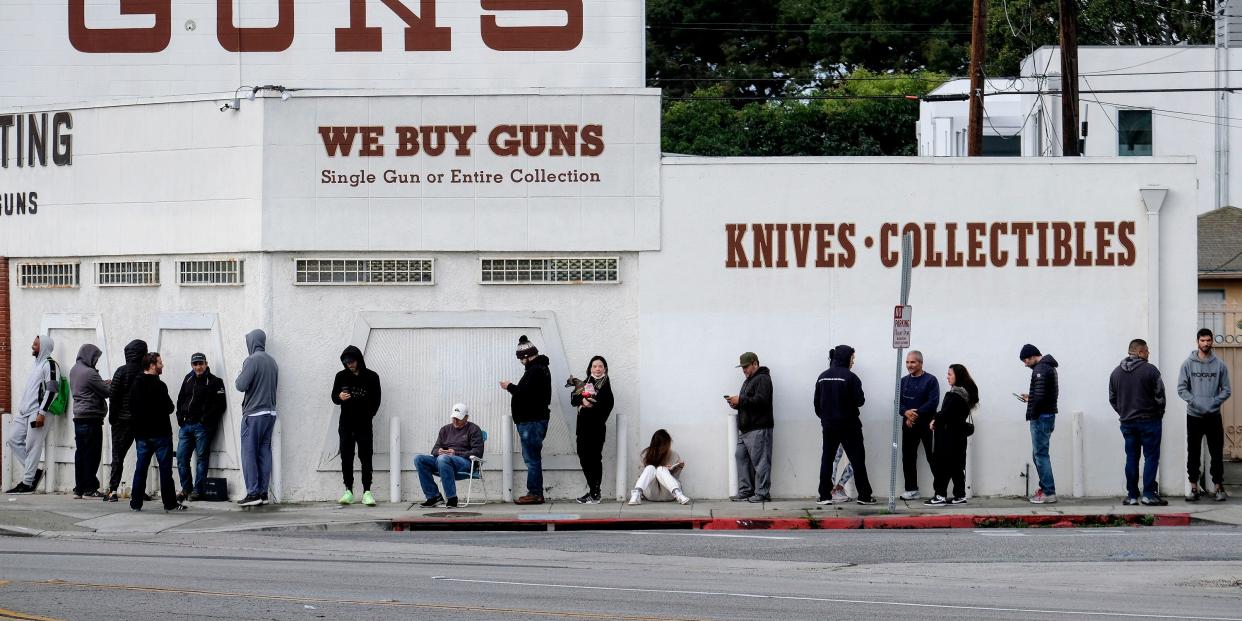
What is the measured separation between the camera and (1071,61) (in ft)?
71.8

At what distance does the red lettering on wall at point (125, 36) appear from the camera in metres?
21.3

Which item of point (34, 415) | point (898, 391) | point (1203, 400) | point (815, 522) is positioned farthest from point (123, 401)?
point (1203, 400)

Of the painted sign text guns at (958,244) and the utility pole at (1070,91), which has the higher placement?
the utility pole at (1070,91)

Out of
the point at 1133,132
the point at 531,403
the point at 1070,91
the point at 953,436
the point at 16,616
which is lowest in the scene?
the point at 16,616

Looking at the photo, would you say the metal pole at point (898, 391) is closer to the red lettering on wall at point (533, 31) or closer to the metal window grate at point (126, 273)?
the red lettering on wall at point (533, 31)

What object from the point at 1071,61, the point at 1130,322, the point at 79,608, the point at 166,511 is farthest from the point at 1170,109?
the point at 79,608

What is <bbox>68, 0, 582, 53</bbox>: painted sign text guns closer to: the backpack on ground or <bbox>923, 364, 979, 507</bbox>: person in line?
the backpack on ground

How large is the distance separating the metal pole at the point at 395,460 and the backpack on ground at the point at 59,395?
4330 mm

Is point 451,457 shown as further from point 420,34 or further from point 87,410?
point 420,34

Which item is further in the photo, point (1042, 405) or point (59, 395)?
point (59, 395)

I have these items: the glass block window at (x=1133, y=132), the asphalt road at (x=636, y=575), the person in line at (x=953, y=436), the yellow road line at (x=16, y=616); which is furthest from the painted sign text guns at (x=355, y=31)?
the glass block window at (x=1133, y=132)

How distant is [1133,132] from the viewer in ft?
133

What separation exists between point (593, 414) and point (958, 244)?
4558 mm

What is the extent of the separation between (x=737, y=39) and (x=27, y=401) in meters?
43.9
